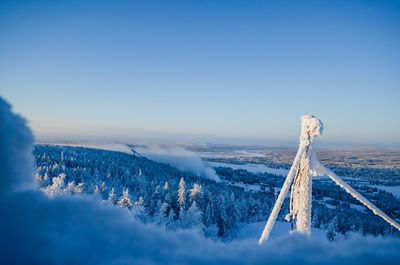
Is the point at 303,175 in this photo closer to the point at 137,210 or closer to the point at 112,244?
the point at 112,244

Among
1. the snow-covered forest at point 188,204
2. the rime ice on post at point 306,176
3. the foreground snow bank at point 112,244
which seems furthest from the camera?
the snow-covered forest at point 188,204

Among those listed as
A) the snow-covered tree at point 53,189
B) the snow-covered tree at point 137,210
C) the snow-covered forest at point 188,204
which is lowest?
the snow-covered forest at point 188,204

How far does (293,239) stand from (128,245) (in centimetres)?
223

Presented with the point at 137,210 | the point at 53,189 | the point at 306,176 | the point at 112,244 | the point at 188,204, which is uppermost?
the point at 306,176

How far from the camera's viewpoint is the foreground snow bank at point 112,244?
14.7 ft

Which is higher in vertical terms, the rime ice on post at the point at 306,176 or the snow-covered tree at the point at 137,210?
the rime ice on post at the point at 306,176

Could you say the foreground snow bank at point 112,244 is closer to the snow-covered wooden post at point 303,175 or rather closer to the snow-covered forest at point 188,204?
the snow-covered wooden post at point 303,175

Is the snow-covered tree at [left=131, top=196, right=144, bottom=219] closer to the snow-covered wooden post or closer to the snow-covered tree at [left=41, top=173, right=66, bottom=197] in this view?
the snow-covered tree at [left=41, top=173, right=66, bottom=197]

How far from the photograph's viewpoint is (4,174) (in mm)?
5328

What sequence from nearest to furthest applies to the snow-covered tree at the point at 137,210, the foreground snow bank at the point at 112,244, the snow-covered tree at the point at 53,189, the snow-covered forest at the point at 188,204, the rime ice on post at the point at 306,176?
A: the foreground snow bank at the point at 112,244 → the snow-covered tree at the point at 53,189 → the rime ice on post at the point at 306,176 → the snow-covered tree at the point at 137,210 → the snow-covered forest at the point at 188,204

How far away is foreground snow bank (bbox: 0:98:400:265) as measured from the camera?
4492mm

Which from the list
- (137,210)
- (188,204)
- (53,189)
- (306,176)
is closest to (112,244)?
(306,176)

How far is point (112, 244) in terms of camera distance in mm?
4699

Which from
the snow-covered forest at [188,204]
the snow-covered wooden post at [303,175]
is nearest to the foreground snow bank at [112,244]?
the snow-covered wooden post at [303,175]
